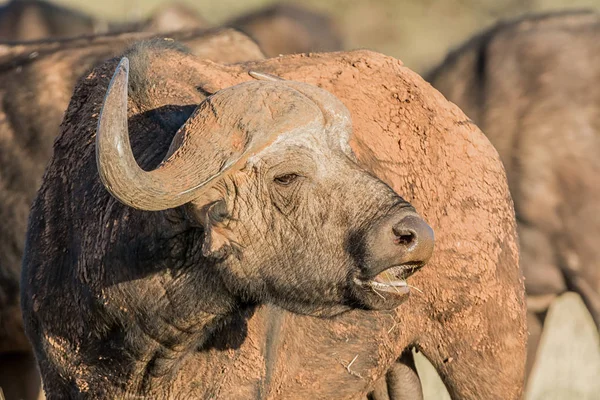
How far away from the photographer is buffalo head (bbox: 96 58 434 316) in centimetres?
383

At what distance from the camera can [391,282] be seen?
4.00 m

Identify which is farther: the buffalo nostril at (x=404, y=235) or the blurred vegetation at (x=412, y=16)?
the blurred vegetation at (x=412, y=16)

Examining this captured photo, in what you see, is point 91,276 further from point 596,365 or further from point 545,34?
point 596,365

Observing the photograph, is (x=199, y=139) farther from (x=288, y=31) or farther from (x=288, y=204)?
(x=288, y=31)

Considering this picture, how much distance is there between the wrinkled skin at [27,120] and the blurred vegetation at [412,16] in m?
20.5

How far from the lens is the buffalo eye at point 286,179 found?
3.97 m

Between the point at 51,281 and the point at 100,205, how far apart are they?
1.57 ft

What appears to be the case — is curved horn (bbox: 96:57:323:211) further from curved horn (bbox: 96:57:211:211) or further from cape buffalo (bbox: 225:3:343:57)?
cape buffalo (bbox: 225:3:343:57)

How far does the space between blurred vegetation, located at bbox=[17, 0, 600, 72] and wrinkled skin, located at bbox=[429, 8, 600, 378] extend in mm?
20194

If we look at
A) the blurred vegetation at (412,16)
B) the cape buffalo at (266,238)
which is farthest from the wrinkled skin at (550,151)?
the blurred vegetation at (412,16)

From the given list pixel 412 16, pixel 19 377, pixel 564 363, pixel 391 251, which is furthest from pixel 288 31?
pixel 412 16

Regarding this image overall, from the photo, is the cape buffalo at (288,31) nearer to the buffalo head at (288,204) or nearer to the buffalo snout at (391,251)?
the buffalo head at (288,204)

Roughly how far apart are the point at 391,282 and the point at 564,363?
6.62 meters

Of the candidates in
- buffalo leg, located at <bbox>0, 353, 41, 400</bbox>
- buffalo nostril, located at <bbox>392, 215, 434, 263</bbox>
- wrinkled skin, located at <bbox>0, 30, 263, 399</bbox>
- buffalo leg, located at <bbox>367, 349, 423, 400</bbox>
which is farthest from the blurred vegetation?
buffalo nostril, located at <bbox>392, 215, 434, 263</bbox>
